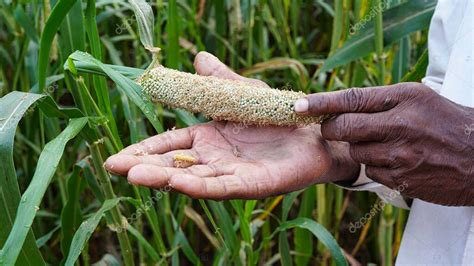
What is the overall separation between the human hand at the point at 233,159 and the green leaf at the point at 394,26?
11.8 inches

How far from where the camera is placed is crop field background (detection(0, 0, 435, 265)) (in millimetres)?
878

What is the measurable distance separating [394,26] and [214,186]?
1.94 ft

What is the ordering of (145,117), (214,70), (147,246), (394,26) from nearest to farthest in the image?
(214,70) → (147,246) → (394,26) → (145,117)

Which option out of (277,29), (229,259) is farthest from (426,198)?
(277,29)

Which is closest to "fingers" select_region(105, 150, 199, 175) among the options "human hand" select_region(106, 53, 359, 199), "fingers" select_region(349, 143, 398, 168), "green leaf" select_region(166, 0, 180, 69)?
"human hand" select_region(106, 53, 359, 199)

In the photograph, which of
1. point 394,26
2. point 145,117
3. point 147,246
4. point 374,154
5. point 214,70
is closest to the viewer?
point 374,154

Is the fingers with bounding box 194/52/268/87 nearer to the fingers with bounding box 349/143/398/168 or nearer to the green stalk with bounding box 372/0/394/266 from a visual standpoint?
the fingers with bounding box 349/143/398/168

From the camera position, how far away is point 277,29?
166cm

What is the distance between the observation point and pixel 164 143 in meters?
0.88

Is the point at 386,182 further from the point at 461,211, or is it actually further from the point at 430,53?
the point at 430,53

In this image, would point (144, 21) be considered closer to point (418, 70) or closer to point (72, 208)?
point (72, 208)

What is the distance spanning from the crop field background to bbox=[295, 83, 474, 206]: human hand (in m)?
0.22

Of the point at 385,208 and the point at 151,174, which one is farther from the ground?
the point at 151,174

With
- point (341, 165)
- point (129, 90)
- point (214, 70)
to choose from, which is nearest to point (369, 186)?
point (341, 165)
